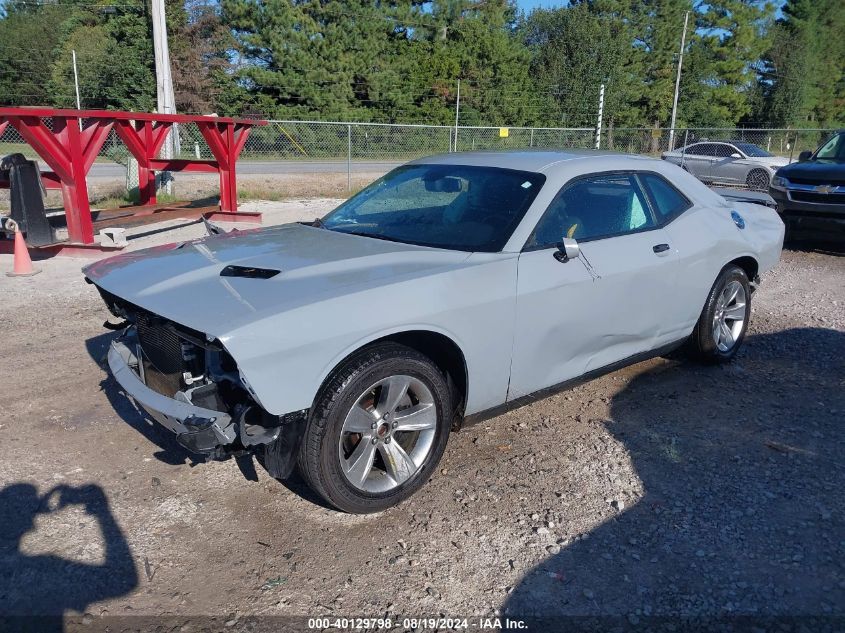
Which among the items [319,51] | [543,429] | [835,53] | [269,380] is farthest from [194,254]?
[835,53]

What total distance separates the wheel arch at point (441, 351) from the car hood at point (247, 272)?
267mm

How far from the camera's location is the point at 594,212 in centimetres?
422

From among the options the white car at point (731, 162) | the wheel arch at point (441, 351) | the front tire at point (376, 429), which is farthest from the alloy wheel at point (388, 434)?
the white car at point (731, 162)

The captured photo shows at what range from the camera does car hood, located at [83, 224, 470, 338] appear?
9.75 ft

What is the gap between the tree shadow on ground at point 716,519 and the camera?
278cm

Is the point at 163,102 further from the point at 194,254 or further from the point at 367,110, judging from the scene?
the point at 367,110

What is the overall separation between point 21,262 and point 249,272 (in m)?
6.08

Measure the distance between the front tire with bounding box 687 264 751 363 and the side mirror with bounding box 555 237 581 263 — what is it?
1769 mm

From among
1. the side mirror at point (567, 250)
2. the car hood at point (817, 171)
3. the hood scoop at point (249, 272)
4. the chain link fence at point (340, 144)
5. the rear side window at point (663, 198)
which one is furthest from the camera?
the chain link fence at point (340, 144)

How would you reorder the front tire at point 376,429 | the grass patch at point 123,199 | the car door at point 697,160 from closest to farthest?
the front tire at point 376,429 → the grass patch at point 123,199 → the car door at point 697,160

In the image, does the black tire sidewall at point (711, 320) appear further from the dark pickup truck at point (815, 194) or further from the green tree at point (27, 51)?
the green tree at point (27, 51)

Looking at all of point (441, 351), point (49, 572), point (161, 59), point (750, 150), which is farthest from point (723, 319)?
point (750, 150)

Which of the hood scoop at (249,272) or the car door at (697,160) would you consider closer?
the hood scoop at (249,272)

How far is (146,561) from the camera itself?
2.99 m
